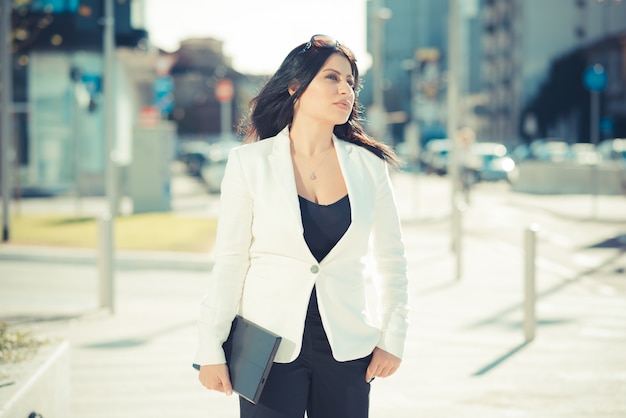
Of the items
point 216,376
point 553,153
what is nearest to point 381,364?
point 216,376

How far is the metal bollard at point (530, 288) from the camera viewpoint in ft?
26.5

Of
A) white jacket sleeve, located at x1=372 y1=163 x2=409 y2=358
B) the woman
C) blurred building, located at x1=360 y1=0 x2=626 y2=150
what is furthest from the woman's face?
blurred building, located at x1=360 y1=0 x2=626 y2=150

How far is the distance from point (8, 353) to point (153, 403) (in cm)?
130

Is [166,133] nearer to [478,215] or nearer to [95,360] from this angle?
[478,215]

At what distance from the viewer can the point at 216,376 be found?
308cm

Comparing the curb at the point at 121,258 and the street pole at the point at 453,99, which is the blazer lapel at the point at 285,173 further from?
the street pole at the point at 453,99

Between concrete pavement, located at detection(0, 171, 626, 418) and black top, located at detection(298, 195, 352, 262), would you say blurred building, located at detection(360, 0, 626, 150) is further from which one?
black top, located at detection(298, 195, 352, 262)

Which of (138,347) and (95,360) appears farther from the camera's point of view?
(138,347)

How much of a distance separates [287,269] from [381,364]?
45cm

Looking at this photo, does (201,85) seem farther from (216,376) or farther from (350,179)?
(216,376)

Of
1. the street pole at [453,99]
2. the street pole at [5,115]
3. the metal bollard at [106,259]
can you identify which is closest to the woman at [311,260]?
the metal bollard at [106,259]

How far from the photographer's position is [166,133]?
23859 millimetres

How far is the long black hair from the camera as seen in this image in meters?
3.20

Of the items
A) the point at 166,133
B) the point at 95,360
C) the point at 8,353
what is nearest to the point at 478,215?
the point at 166,133
